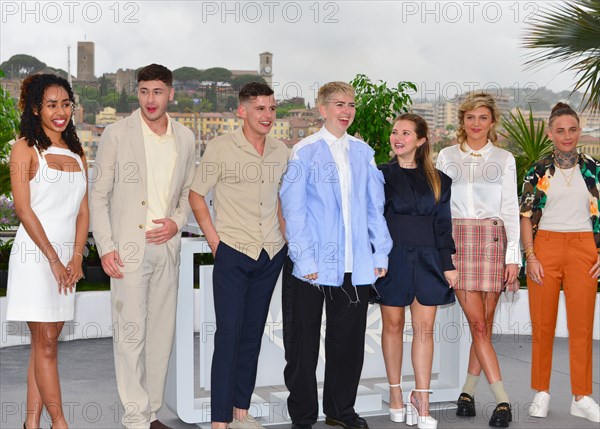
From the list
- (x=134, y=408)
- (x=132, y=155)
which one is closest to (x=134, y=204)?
(x=132, y=155)

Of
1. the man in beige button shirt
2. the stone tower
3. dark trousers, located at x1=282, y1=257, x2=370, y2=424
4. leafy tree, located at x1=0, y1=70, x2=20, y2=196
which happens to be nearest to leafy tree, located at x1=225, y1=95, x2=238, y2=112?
the man in beige button shirt

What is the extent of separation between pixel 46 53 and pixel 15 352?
131 ft

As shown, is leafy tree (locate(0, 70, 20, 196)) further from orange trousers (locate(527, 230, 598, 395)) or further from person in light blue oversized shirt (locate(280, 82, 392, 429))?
orange trousers (locate(527, 230, 598, 395))

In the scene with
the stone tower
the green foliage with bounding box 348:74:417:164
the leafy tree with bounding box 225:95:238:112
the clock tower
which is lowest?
the leafy tree with bounding box 225:95:238:112

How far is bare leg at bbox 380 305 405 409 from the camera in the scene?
4.47 m

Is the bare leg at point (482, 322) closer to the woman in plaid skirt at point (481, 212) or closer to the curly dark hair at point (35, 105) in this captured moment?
the woman in plaid skirt at point (481, 212)

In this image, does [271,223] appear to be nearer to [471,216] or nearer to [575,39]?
[471,216]

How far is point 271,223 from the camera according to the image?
421cm

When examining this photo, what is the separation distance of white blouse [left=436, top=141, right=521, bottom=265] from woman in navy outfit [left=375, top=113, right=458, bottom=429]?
171 millimetres

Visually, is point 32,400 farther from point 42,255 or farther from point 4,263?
point 4,263

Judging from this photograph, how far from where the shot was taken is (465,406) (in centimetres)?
489

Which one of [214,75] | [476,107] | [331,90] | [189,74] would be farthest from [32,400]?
[189,74]

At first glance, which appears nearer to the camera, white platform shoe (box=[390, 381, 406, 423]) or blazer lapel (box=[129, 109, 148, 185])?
blazer lapel (box=[129, 109, 148, 185])

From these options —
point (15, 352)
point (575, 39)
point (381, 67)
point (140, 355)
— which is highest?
point (381, 67)
